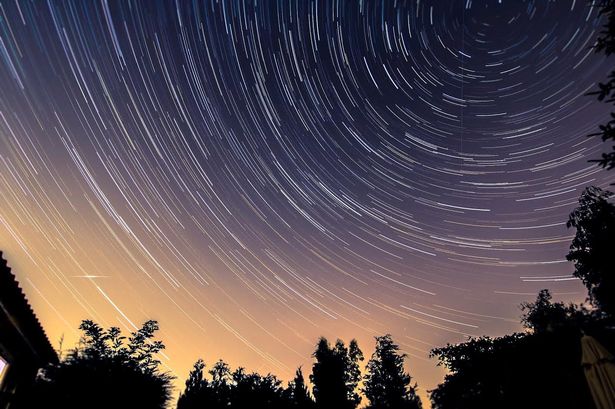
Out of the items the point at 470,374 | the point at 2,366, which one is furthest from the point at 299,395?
the point at 2,366

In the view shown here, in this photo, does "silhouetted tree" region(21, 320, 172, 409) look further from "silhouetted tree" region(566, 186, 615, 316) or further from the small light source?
"silhouetted tree" region(566, 186, 615, 316)

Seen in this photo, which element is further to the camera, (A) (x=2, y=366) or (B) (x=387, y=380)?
(B) (x=387, y=380)

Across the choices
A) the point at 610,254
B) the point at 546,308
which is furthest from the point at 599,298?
the point at 546,308

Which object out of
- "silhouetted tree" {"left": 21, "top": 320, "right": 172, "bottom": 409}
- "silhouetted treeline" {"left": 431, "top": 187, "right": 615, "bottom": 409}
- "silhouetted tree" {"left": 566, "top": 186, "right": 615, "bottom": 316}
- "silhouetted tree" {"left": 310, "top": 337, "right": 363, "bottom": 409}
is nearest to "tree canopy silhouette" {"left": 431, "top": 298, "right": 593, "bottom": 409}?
"silhouetted treeline" {"left": 431, "top": 187, "right": 615, "bottom": 409}

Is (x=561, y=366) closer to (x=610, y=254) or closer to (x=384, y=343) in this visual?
(x=610, y=254)

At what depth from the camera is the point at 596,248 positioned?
1527 cm

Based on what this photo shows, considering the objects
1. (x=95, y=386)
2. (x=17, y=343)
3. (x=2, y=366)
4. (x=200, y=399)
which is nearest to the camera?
(x=2, y=366)

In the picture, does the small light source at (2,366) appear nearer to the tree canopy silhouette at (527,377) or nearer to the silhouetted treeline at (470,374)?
the silhouetted treeline at (470,374)

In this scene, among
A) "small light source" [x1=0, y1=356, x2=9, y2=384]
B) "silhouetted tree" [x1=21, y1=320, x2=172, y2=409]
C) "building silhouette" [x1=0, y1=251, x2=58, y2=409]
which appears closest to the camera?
"building silhouette" [x1=0, y1=251, x2=58, y2=409]

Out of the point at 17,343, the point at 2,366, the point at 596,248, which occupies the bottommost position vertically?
the point at 2,366

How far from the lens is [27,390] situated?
876 cm

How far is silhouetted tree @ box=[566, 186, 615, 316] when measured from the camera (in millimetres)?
14766

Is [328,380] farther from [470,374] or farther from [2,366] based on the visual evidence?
[2,366]

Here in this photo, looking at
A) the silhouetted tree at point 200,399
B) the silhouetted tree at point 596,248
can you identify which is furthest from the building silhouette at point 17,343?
the silhouetted tree at point 596,248
